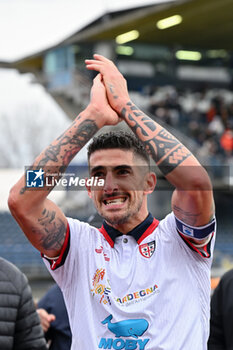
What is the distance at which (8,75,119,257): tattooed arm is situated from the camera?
1970 mm

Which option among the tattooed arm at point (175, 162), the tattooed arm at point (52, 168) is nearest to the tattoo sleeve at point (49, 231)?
the tattooed arm at point (52, 168)

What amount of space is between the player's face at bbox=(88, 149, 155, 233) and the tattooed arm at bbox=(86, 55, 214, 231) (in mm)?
154

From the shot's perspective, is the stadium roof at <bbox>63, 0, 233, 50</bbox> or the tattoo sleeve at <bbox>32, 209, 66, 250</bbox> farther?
the stadium roof at <bbox>63, 0, 233, 50</bbox>

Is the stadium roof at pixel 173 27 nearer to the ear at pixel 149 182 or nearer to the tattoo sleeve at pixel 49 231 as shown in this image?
the ear at pixel 149 182

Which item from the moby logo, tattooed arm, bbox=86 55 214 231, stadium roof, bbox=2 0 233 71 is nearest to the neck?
tattooed arm, bbox=86 55 214 231

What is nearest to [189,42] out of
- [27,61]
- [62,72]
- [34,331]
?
[62,72]

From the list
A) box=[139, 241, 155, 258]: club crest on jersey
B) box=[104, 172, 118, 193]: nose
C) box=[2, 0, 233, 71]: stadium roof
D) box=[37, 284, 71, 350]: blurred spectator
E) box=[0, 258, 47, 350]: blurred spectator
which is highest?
box=[104, 172, 118, 193]: nose

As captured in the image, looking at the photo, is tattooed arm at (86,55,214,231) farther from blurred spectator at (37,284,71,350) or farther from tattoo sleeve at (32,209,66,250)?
blurred spectator at (37,284,71,350)

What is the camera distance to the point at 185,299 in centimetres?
198

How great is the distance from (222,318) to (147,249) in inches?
30.0

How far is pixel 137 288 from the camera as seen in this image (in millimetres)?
1975

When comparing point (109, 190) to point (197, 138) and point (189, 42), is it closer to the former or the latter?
point (197, 138)

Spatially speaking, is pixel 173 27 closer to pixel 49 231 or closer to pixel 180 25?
pixel 180 25

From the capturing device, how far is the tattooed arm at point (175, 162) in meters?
1.88
